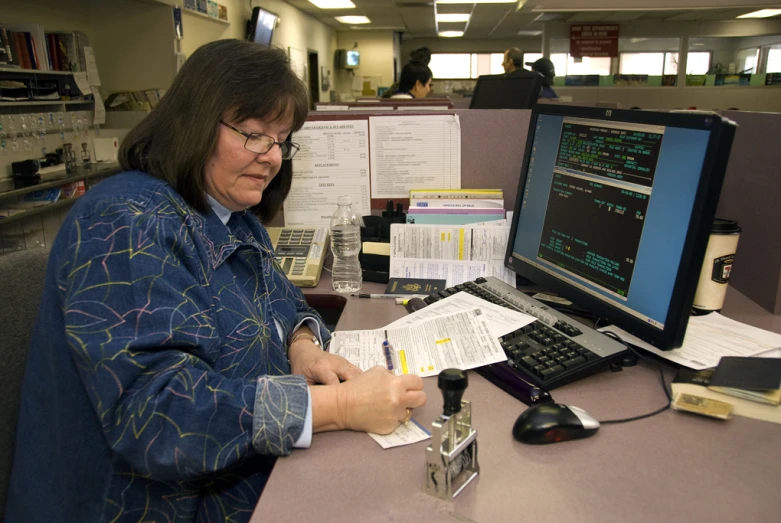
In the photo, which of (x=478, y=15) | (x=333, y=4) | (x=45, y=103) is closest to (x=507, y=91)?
(x=45, y=103)

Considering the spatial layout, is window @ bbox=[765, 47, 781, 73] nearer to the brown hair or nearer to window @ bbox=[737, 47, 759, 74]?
window @ bbox=[737, 47, 759, 74]

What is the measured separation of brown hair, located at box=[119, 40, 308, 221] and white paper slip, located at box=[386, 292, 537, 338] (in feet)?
1.59

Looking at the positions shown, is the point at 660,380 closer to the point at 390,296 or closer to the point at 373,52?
the point at 390,296

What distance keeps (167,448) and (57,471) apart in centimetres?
25

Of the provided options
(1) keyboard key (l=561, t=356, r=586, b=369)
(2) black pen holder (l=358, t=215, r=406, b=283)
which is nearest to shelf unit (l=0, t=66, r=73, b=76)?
(2) black pen holder (l=358, t=215, r=406, b=283)

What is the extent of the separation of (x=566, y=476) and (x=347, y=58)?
1213cm

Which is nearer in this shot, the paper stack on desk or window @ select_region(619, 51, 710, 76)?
the paper stack on desk

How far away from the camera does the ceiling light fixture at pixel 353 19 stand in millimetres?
9836

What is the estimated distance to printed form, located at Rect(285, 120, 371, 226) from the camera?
5.84ft

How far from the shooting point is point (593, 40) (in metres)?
8.62

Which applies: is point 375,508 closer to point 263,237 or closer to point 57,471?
point 57,471

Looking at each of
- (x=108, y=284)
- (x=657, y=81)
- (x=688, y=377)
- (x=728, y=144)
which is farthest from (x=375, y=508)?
(x=657, y=81)

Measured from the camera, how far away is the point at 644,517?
2.19ft

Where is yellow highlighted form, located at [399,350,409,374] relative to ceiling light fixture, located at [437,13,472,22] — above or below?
below
